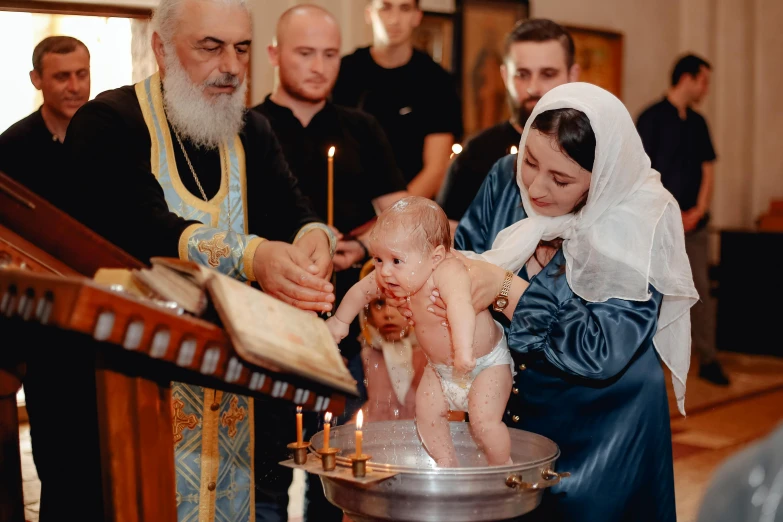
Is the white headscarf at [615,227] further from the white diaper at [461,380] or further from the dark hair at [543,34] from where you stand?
the dark hair at [543,34]

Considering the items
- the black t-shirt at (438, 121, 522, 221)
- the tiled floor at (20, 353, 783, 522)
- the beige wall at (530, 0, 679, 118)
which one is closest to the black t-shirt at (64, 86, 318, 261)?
the black t-shirt at (438, 121, 522, 221)

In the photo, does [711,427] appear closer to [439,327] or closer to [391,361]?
[391,361]

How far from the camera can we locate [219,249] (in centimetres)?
275

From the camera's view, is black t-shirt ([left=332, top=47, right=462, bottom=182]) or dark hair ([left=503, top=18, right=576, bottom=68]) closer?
dark hair ([left=503, top=18, right=576, bottom=68])

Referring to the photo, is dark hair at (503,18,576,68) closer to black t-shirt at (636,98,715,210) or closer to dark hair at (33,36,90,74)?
dark hair at (33,36,90,74)

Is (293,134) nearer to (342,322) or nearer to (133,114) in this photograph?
(133,114)

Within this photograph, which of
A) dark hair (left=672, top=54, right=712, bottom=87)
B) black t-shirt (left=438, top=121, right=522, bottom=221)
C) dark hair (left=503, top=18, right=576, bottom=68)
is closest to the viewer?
dark hair (left=503, top=18, right=576, bottom=68)

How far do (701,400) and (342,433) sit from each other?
221 inches

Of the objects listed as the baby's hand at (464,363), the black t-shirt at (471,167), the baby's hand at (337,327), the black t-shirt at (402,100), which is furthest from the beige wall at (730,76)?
the baby's hand at (464,363)

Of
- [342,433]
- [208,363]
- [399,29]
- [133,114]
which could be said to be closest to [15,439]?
[208,363]

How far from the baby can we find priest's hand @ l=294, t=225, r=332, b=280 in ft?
0.87

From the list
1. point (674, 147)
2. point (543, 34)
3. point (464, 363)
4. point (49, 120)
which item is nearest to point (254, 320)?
point (464, 363)

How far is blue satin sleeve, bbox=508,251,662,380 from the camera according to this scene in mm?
2463

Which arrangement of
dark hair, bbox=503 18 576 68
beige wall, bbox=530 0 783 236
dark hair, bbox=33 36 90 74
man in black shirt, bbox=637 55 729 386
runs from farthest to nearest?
1. beige wall, bbox=530 0 783 236
2. man in black shirt, bbox=637 55 729 386
3. dark hair, bbox=503 18 576 68
4. dark hair, bbox=33 36 90 74
